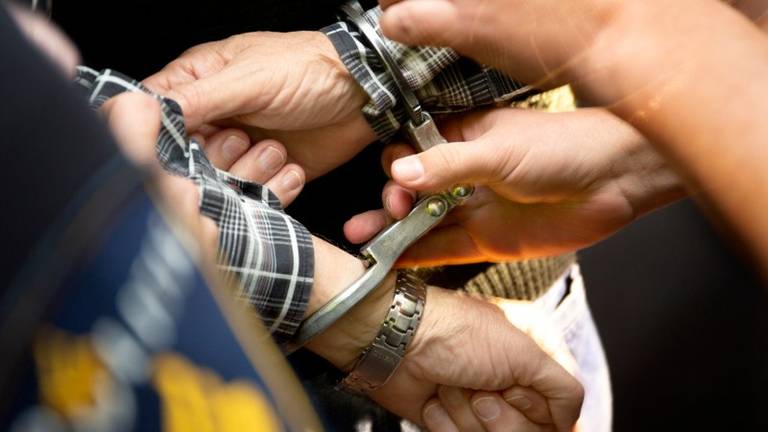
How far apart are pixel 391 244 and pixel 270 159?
0.44 ft

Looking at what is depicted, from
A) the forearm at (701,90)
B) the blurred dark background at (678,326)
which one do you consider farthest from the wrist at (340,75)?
the blurred dark background at (678,326)

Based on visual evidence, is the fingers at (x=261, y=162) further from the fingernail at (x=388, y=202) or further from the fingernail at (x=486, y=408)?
the fingernail at (x=486, y=408)

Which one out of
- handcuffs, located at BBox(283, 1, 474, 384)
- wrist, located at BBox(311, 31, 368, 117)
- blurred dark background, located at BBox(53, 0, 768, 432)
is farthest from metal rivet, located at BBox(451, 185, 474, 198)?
blurred dark background, located at BBox(53, 0, 768, 432)

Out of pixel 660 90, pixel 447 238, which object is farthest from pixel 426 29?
pixel 447 238

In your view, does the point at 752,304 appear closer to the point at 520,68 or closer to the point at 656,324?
the point at 656,324

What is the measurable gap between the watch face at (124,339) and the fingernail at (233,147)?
1.68 ft

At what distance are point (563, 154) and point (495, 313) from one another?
0.53 feet

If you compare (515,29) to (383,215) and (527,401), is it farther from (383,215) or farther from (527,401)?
(527,401)

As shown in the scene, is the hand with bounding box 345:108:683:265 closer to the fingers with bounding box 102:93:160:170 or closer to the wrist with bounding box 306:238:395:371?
the wrist with bounding box 306:238:395:371

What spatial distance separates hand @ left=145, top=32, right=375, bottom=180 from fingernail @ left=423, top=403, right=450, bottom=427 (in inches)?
9.7

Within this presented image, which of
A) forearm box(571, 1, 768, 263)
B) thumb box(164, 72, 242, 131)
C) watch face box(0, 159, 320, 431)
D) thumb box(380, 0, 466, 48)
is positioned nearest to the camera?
watch face box(0, 159, 320, 431)

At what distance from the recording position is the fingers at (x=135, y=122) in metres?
0.30

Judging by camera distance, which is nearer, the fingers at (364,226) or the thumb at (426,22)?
the thumb at (426,22)

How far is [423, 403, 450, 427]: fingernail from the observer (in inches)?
31.4
